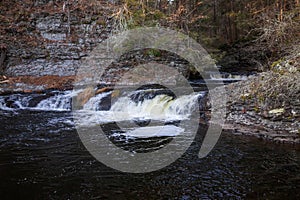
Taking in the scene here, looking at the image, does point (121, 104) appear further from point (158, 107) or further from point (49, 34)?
point (49, 34)

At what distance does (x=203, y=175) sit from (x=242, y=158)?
1.14 meters

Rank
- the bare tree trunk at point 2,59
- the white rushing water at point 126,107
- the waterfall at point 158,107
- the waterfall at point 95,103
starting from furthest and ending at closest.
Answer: the bare tree trunk at point 2,59
the waterfall at point 95,103
the waterfall at point 158,107
the white rushing water at point 126,107

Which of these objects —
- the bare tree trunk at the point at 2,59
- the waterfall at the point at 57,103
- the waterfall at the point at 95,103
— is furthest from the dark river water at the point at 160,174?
the bare tree trunk at the point at 2,59

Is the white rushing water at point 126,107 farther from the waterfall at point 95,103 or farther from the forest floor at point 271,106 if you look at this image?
the forest floor at point 271,106

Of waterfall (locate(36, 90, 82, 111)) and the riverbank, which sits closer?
the riverbank

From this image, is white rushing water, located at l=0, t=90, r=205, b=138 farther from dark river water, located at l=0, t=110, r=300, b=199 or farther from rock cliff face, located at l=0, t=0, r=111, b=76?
rock cliff face, located at l=0, t=0, r=111, b=76

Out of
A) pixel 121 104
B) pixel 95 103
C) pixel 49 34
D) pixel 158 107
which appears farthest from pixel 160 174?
pixel 49 34

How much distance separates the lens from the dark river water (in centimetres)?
379

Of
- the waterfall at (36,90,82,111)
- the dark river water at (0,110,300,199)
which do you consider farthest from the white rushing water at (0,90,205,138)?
the dark river water at (0,110,300,199)

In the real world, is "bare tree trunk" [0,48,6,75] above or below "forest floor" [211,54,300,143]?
above

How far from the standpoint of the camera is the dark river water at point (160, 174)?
149 inches

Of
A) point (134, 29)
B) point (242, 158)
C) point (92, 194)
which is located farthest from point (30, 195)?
point (134, 29)

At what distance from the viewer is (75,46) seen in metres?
17.8

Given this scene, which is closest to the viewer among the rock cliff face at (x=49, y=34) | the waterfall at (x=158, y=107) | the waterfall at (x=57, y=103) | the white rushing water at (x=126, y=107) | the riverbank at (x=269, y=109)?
the riverbank at (x=269, y=109)
